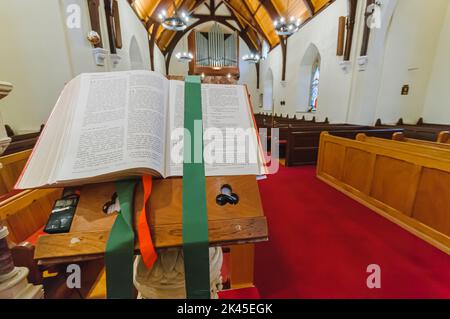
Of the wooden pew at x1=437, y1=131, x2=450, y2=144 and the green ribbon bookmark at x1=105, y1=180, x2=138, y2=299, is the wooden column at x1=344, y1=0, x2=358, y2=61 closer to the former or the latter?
the wooden pew at x1=437, y1=131, x2=450, y2=144

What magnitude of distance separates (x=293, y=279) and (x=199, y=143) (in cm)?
139

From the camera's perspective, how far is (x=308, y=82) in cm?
731

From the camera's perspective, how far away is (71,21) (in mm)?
2789

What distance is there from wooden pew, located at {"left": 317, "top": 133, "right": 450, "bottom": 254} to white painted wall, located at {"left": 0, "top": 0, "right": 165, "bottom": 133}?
13.6 ft

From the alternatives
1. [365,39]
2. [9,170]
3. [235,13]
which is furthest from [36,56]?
[235,13]

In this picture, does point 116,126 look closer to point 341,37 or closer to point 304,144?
point 304,144

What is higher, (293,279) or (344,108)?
(344,108)

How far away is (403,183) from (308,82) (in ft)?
20.2

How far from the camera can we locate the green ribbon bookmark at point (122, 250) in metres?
0.46

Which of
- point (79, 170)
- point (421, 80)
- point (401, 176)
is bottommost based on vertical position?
point (401, 176)

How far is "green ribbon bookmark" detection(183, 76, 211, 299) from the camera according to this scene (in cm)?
49

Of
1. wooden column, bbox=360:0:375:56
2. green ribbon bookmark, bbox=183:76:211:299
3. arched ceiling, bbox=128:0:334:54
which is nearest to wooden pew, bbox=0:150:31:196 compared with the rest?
green ribbon bookmark, bbox=183:76:211:299
